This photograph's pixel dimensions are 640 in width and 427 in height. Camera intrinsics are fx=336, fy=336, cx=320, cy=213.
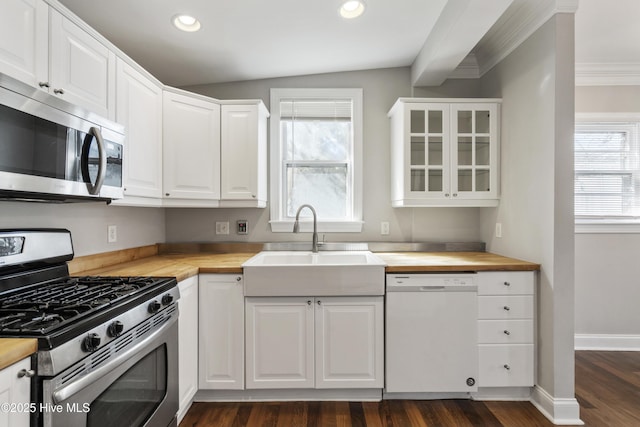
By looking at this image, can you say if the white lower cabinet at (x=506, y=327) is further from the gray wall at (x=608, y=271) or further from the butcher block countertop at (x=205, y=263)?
the gray wall at (x=608, y=271)

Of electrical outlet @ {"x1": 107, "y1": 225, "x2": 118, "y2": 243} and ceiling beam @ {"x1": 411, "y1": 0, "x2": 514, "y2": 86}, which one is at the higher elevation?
ceiling beam @ {"x1": 411, "y1": 0, "x2": 514, "y2": 86}

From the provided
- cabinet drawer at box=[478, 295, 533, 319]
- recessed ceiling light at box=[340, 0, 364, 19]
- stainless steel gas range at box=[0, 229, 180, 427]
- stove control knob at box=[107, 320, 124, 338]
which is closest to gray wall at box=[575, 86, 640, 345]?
cabinet drawer at box=[478, 295, 533, 319]

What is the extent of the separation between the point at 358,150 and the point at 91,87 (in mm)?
1936

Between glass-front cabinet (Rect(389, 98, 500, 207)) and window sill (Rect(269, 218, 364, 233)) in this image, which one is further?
window sill (Rect(269, 218, 364, 233))

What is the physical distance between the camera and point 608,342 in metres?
2.97

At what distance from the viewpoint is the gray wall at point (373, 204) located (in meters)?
2.88

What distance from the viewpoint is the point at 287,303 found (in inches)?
82.4

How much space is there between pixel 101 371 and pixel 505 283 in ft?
7.11

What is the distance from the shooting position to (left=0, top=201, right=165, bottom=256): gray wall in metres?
1.58

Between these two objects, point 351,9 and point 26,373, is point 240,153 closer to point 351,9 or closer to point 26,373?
point 351,9

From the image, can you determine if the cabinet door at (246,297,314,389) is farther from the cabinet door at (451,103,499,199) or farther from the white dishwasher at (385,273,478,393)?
the cabinet door at (451,103,499,199)

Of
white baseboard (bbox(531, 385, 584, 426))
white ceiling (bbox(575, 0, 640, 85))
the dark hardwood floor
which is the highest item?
white ceiling (bbox(575, 0, 640, 85))

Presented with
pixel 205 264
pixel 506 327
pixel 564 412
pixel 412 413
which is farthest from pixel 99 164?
pixel 564 412

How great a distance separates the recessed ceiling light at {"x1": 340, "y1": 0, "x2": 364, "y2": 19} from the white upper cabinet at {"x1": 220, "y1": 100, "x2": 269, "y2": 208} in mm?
883
